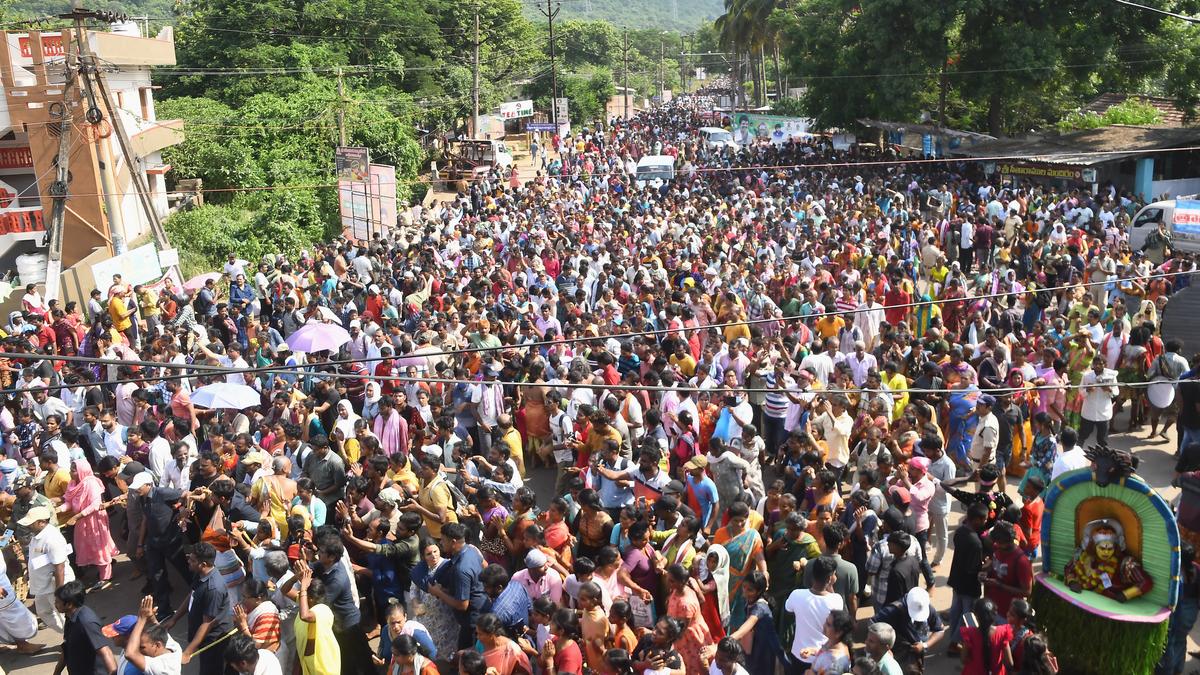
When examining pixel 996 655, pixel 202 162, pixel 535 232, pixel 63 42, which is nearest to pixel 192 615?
pixel 996 655

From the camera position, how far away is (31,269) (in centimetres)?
2208

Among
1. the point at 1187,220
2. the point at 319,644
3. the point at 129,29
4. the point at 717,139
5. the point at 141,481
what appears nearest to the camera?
the point at 319,644

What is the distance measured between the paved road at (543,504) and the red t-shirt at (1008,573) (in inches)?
26.5

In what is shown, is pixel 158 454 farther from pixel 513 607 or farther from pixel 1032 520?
pixel 1032 520

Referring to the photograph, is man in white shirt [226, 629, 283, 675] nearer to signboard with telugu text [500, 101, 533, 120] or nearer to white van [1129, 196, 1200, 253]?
white van [1129, 196, 1200, 253]

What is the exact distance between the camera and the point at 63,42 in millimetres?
23766

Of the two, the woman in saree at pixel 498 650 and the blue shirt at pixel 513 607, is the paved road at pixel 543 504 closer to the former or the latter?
the blue shirt at pixel 513 607

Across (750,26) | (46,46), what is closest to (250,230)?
(46,46)

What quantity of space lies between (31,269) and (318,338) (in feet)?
49.2

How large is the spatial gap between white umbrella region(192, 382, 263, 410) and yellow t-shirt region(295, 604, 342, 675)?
11.6 feet

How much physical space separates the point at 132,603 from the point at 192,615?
2115 mm

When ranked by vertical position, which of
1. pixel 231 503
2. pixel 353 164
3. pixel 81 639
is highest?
pixel 353 164

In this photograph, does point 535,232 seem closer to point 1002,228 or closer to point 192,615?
point 1002,228

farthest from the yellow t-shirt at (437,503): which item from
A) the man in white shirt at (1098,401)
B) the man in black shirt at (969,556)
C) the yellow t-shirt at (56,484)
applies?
the man in white shirt at (1098,401)
